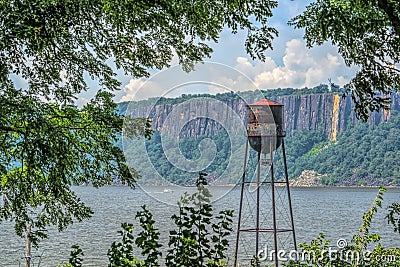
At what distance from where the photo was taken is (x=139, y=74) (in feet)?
18.8

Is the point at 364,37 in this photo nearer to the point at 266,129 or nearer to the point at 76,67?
the point at 76,67

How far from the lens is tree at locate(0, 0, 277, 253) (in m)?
4.26

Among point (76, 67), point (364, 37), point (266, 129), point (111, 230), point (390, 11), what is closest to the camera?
point (390, 11)

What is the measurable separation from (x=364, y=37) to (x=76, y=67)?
307 cm

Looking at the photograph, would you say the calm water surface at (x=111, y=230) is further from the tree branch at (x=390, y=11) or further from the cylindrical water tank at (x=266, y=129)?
the tree branch at (x=390, y=11)

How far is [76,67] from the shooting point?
19.0 ft

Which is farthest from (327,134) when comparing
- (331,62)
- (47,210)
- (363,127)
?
(47,210)

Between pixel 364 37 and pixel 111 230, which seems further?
pixel 111 230

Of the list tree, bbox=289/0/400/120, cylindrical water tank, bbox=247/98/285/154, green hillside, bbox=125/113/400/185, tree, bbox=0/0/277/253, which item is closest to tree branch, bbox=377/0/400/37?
tree, bbox=289/0/400/120

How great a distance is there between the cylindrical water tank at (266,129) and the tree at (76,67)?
300 cm

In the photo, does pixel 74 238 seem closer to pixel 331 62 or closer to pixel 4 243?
pixel 4 243

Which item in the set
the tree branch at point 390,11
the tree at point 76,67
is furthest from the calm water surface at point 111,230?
the tree branch at point 390,11

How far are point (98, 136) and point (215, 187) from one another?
1273 mm

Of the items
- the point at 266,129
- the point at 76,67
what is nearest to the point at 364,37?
the point at 76,67
